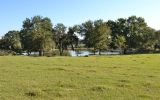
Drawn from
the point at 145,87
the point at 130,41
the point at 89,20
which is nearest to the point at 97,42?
the point at 89,20

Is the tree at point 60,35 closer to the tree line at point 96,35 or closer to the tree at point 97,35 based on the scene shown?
the tree line at point 96,35

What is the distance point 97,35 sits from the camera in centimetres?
6875

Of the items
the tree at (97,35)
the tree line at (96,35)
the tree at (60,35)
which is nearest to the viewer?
the tree line at (96,35)

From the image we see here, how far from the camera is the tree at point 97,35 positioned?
68.2 meters

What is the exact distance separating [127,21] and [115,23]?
4.77 m

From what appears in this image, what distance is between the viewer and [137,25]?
78875 mm

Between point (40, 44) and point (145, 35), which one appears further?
point (145, 35)

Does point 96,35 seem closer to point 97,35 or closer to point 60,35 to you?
point 97,35

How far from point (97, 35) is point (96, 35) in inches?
13.1

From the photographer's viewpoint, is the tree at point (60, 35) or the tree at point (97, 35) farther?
the tree at point (60, 35)

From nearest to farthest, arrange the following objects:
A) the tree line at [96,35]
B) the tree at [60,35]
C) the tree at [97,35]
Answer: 1. the tree line at [96,35]
2. the tree at [97,35]
3. the tree at [60,35]

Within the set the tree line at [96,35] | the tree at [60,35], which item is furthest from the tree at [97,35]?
the tree at [60,35]

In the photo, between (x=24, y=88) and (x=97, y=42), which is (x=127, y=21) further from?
(x=24, y=88)

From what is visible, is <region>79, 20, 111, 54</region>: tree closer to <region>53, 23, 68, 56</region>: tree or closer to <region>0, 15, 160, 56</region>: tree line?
<region>0, 15, 160, 56</region>: tree line
